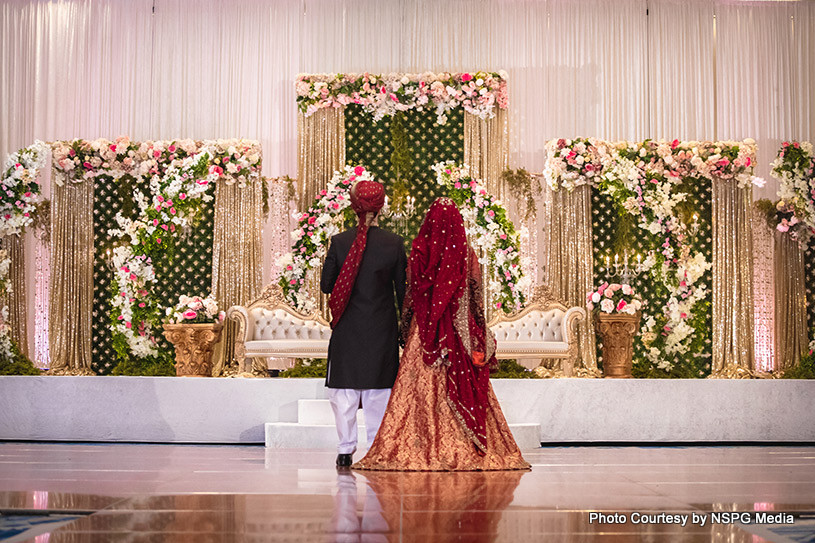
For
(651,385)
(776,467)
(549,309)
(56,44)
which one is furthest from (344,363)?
(56,44)

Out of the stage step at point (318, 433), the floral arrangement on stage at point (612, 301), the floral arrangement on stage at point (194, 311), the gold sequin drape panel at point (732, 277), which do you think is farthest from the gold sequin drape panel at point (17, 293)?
the gold sequin drape panel at point (732, 277)

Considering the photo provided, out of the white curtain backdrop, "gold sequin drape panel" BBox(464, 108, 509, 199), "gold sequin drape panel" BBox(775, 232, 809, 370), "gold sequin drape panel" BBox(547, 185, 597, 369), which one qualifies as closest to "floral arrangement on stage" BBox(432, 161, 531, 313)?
"gold sequin drape panel" BBox(464, 108, 509, 199)

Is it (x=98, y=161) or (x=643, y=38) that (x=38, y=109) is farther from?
(x=643, y=38)

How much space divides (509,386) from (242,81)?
5626 millimetres

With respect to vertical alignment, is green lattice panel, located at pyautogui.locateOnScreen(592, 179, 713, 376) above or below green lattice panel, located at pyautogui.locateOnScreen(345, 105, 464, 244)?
below

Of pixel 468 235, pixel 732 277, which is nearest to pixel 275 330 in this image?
pixel 468 235

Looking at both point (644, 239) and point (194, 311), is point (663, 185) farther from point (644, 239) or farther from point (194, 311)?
point (194, 311)

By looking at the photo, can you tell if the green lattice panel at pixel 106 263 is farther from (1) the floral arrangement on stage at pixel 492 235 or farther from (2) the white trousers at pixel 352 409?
(2) the white trousers at pixel 352 409

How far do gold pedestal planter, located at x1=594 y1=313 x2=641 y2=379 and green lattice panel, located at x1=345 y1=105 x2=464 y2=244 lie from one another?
2.65 metres

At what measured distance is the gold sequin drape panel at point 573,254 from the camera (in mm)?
10445

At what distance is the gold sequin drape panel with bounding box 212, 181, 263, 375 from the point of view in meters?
10.5

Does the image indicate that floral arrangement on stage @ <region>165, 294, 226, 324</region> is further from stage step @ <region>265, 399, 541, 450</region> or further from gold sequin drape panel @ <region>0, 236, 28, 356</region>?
stage step @ <region>265, 399, 541, 450</region>

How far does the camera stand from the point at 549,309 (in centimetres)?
1007

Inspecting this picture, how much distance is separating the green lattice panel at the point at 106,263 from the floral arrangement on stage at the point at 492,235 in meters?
2.90
